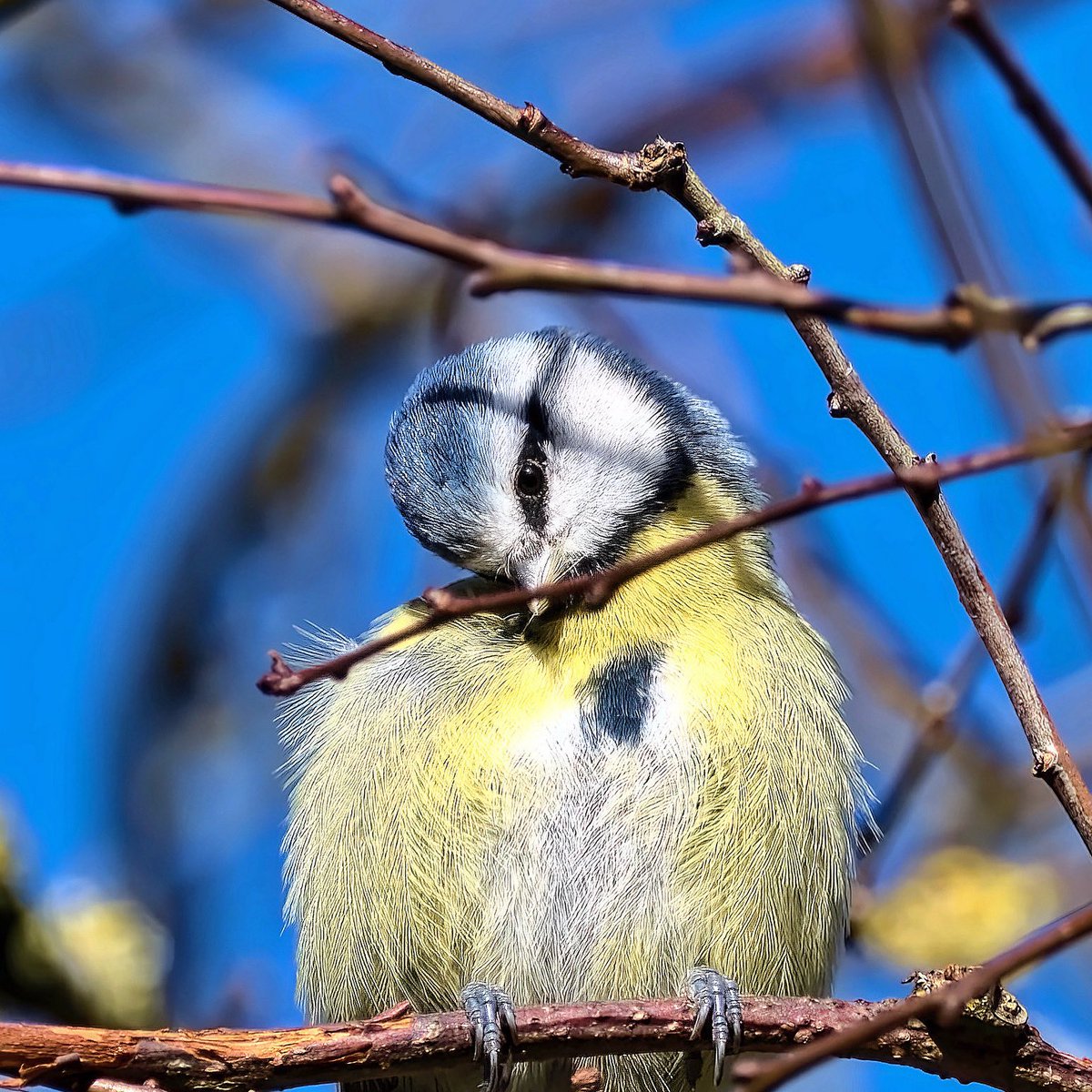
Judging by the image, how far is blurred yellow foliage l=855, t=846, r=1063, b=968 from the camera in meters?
3.22

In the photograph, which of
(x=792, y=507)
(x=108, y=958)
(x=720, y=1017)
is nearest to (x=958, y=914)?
(x=720, y=1017)

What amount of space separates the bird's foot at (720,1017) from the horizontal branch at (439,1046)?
0.05 m

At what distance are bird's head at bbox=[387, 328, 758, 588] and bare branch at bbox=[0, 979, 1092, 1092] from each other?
1.08 meters

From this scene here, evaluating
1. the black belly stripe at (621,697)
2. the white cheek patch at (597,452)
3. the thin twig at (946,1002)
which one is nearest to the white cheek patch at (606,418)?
the white cheek patch at (597,452)

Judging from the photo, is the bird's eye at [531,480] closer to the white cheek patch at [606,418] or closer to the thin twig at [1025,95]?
the white cheek patch at [606,418]

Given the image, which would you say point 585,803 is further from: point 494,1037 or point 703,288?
point 703,288

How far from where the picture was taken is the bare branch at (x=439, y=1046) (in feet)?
6.74

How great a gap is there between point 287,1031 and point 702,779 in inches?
37.9

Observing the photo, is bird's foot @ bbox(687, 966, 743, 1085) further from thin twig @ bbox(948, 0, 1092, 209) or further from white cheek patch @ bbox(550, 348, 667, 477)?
thin twig @ bbox(948, 0, 1092, 209)

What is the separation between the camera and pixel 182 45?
204 inches

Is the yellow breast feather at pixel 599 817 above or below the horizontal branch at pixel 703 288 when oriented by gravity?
above

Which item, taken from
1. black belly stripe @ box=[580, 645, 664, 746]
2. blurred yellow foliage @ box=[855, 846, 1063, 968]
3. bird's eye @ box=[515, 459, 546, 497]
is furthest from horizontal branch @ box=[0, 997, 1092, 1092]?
bird's eye @ box=[515, 459, 546, 497]

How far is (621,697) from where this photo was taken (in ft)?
9.25

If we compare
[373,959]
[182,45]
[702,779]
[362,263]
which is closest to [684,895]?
[702,779]
